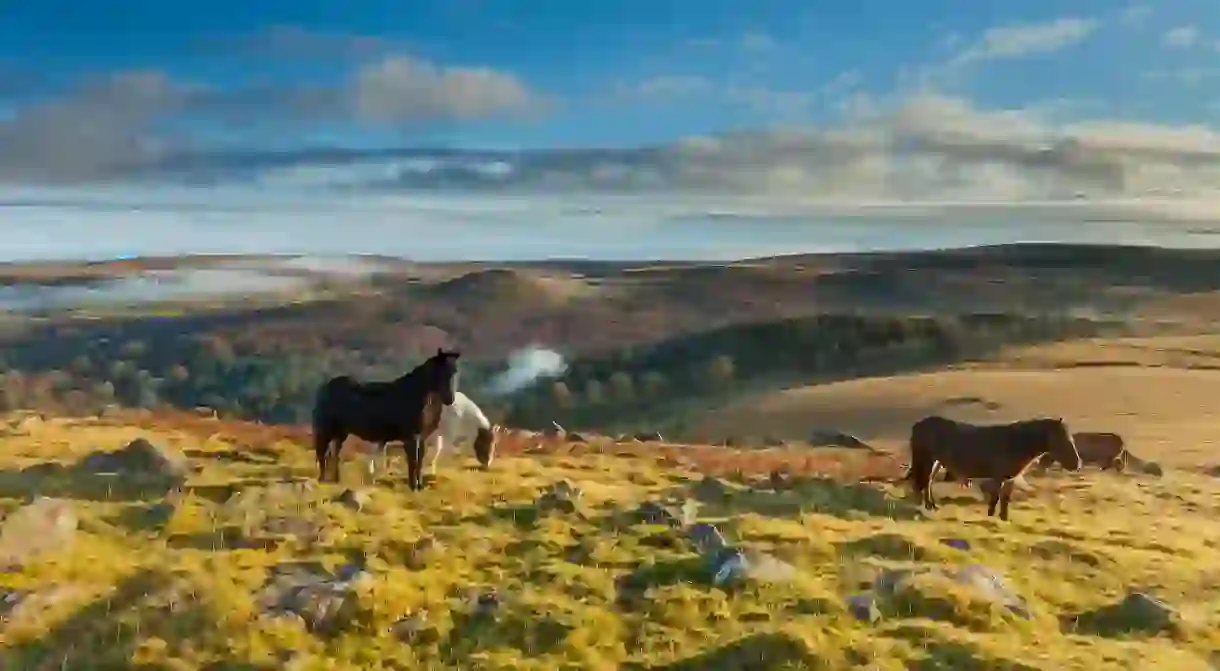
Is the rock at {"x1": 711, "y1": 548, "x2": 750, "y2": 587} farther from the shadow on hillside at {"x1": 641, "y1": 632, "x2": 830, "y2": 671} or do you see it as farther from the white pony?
the white pony

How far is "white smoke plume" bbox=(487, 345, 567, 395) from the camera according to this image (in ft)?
345

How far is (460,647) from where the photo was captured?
437 inches

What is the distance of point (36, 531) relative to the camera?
13.2 metres

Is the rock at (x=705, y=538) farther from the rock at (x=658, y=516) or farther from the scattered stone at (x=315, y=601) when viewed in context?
the scattered stone at (x=315, y=601)

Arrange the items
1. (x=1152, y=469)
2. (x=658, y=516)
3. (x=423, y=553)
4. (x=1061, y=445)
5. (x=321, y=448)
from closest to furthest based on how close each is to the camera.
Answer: (x=423, y=553)
(x=658, y=516)
(x=321, y=448)
(x=1061, y=445)
(x=1152, y=469)

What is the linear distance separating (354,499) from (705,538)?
193 inches

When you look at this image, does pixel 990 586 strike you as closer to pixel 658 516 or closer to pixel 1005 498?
pixel 658 516

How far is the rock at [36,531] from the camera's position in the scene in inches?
499

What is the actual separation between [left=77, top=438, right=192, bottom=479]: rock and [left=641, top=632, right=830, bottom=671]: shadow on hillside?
383 inches

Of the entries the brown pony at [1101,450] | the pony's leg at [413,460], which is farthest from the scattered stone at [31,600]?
the brown pony at [1101,450]

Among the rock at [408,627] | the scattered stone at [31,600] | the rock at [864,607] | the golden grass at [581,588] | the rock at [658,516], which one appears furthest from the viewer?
the rock at [658,516]

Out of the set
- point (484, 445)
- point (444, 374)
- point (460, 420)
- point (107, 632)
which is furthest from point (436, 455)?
point (107, 632)

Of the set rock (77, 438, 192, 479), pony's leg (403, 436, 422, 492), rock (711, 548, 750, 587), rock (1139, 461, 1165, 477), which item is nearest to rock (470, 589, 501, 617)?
rock (711, 548, 750, 587)

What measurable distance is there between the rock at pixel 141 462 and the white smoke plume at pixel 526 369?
3200 inches
